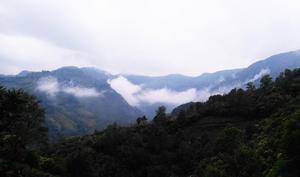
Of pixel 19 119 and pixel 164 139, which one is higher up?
pixel 19 119

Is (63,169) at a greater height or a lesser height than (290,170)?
lesser

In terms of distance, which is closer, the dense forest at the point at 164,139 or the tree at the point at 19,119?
the dense forest at the point at 164,139

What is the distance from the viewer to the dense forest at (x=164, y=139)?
183 feet

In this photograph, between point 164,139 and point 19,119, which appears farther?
point 164,139

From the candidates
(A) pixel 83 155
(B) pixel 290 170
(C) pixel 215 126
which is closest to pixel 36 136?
(A) pixel 83 155

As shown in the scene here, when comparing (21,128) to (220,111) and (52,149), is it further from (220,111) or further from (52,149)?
(220,111)

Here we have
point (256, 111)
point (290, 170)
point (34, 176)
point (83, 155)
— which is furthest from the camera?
point (256, 111)

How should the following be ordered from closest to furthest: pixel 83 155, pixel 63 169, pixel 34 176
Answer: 1. pixel 34 176
2. pixel 63 169
3. pixel 83 155

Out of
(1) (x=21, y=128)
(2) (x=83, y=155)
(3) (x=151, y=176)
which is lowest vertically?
(3) (x=151, y=176)

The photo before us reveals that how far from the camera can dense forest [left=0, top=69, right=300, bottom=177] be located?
183ft

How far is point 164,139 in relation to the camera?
321 feet

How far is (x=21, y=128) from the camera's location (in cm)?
7006

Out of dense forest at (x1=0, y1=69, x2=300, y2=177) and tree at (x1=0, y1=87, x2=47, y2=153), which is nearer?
dense forest at (x1=0, y1=69, x2=300, y2=177)

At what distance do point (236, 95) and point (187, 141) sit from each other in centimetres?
1903
